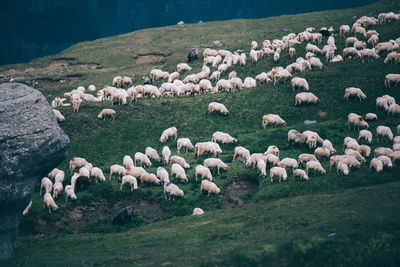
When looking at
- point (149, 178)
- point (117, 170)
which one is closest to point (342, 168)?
point (149, 178)

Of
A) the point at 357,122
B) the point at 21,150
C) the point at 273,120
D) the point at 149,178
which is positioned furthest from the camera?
the point at 273,120

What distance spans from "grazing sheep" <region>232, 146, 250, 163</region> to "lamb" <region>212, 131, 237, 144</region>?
7.70ft

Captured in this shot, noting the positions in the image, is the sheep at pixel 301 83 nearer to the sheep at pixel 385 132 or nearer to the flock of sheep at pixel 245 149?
the flock of sheep at pixel 245 149

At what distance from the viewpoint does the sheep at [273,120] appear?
3091 centimetres

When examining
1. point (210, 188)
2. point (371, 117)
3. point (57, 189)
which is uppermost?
point (371, 117)

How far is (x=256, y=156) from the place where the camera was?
24406 mm

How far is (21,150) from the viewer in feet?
52.1

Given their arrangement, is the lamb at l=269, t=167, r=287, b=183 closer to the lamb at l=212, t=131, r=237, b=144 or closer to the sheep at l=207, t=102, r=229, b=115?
the lamb at l=212, t=131, r=237, b=144

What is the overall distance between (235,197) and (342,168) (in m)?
6.22

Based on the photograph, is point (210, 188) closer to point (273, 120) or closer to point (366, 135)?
point (273, 120)

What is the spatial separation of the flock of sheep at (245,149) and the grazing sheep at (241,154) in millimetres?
67

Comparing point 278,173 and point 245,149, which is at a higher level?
point 245,149

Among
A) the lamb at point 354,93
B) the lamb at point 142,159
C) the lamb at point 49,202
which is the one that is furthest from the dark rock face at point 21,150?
the lamb at point 354,93

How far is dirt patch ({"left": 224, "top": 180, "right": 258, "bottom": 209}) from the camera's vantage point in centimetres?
2170
